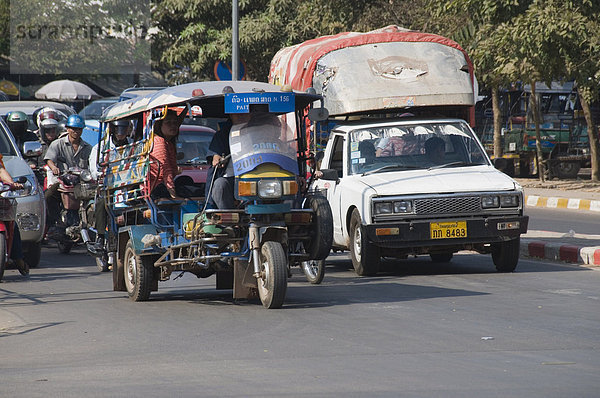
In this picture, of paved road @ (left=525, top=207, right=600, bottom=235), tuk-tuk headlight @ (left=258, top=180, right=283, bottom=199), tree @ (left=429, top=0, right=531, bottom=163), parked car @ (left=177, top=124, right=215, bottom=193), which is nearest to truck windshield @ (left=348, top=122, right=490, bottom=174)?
parked car @ (left=177, top=124, right=215, bottom=193)

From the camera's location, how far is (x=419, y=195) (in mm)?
12453

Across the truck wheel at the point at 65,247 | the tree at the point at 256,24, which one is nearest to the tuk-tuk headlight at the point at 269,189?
the truck wheel at the point at 65,247

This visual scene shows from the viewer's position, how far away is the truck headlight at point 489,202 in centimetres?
1249

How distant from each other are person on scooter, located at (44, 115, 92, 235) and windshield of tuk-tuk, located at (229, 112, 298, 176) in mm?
6423

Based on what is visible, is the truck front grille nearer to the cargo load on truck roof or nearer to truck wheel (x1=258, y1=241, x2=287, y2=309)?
the cargo load on truck roof

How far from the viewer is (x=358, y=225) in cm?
1278

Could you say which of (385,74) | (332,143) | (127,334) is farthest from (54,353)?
(385,74)

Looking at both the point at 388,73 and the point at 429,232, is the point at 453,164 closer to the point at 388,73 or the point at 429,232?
the point at 429,232

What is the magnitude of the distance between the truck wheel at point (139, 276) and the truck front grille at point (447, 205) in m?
3.18

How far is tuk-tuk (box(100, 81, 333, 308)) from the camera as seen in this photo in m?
9.80

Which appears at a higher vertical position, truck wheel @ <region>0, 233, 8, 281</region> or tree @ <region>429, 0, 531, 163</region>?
tree @ <region>429, 0, 531, 163</region>

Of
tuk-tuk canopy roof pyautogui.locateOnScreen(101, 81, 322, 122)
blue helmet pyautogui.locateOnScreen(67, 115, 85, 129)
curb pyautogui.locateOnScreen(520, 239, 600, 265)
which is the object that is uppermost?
blue helmet pyautogui.locateOnScreen(67, 115, 85, 129)

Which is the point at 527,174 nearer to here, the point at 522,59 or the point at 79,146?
the point at 522,59

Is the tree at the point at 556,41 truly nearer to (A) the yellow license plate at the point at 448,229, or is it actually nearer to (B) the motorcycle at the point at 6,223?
(A) the yellow license plate at the point at 448,229
